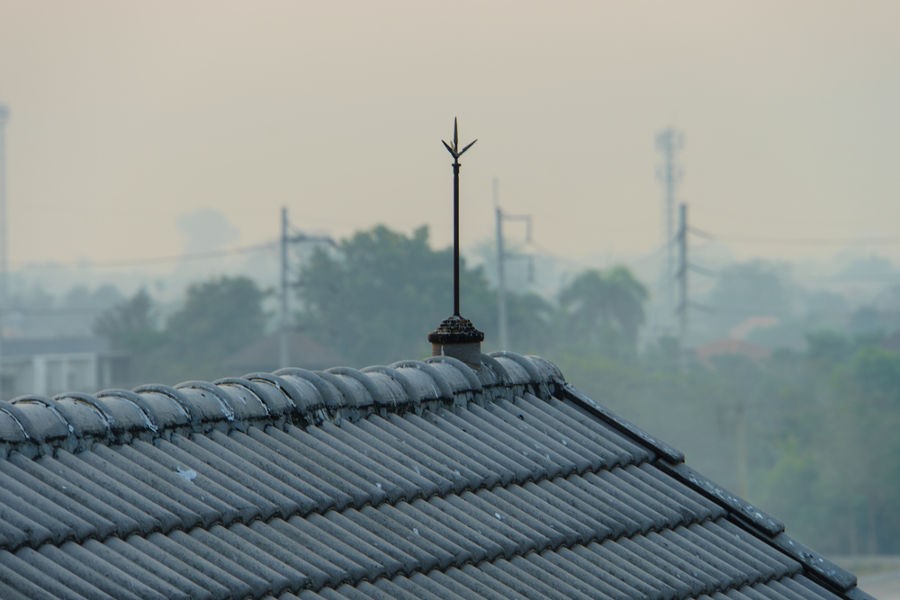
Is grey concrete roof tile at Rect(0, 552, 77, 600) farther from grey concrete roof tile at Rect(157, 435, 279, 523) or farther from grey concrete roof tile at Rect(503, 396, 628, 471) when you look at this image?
grey concrete roof tile at Rect(503, 396, 628, 471)

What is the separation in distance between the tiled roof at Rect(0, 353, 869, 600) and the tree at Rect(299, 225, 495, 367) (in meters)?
69.4

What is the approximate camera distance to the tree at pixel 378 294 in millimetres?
77250

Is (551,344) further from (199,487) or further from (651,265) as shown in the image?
(651,265)

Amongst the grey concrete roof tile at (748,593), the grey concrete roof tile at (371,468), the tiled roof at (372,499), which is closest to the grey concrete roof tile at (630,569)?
the tiled roof at (372,499)

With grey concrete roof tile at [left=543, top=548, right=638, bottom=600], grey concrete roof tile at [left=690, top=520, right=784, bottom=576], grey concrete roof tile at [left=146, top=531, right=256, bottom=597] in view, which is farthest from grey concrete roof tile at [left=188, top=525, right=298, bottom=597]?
grey concrete roof tile at [left=690, top=520, right=784, bottom=576]

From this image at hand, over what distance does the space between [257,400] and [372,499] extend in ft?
1.71

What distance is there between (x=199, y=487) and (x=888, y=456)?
62894mm

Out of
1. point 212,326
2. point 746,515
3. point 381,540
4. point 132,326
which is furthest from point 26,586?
point 132,326

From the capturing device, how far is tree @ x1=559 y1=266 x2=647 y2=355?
8606 cm

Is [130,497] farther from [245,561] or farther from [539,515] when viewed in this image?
[539,515]

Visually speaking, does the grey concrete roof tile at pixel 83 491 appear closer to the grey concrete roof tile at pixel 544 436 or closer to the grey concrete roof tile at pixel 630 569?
the grey concrete roof tile at pixel 630 569

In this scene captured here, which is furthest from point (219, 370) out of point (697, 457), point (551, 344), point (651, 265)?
point (651, 265)

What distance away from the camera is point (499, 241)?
53.0 m

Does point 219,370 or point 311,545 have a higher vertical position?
point 311,545
